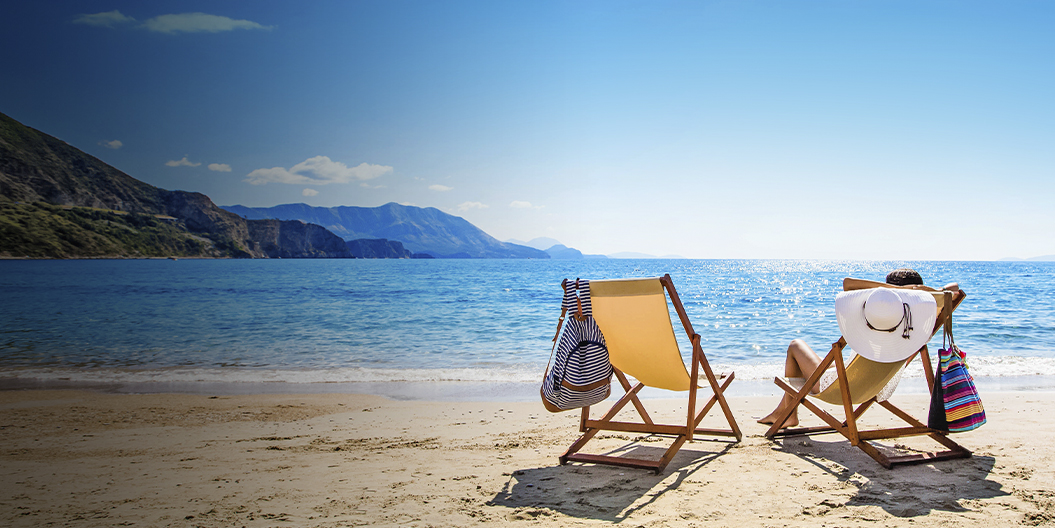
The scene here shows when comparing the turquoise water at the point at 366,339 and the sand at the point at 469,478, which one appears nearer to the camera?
the sand at the point at 469,478

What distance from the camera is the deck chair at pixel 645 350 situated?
3121 mm

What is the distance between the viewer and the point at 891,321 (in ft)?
9.13

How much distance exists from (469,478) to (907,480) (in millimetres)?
2434

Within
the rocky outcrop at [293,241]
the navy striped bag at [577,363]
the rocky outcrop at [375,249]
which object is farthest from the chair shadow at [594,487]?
the rocky outcrop at [375,249]

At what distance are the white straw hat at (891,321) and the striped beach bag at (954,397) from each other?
0.41 ft

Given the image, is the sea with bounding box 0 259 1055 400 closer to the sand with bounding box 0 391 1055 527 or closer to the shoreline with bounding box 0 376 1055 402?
the shoreline with bounding box 0 376 1055 402

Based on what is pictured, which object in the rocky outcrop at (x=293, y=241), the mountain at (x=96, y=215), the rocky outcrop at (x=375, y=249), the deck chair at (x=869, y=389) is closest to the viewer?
the deck chair at (x=869, y=389)

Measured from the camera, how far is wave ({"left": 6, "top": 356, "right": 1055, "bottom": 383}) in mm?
6871

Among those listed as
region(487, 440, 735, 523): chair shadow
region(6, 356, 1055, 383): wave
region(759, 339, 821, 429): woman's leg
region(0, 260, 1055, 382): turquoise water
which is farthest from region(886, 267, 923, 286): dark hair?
region(0, 260, 1055, 382): turquoise water

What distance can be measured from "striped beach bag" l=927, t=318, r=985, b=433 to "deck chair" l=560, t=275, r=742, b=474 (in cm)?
113

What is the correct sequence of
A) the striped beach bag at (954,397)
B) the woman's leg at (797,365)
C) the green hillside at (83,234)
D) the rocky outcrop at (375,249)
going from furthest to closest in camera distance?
the rocky outcrop at (375,249) → the green hillside at (83,234) → the woman's leg at (797,365) → the striped beach bag at (954,397)

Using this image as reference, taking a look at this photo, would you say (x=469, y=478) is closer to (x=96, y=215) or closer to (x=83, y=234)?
(x=83, y=234)

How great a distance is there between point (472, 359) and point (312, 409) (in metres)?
3.64

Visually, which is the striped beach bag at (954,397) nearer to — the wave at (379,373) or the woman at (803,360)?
the woman at (803,360)
